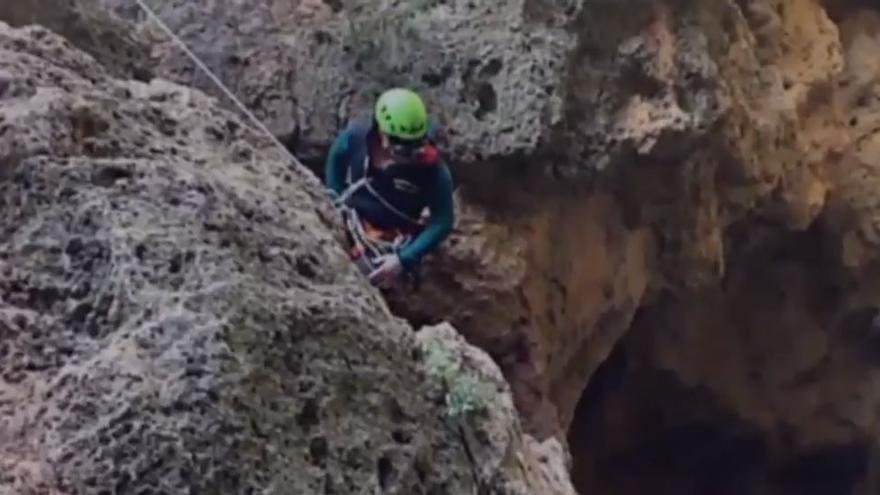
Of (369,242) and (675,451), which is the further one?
(675,451)

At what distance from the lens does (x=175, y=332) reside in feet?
5.98

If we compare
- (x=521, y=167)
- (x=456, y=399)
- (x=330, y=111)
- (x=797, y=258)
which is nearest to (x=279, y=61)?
(x=330, y=111)

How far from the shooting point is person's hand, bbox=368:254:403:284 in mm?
3135

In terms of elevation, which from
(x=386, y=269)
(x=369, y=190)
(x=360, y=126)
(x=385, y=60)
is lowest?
(x=386, y=269)

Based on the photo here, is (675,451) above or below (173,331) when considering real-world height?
below

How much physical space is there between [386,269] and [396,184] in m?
0.27

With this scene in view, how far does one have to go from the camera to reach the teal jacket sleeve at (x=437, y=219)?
10.8ft

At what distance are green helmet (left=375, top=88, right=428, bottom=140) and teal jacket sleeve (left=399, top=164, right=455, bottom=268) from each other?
14cm

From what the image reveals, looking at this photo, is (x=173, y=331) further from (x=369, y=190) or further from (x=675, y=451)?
(x=675, y=451)

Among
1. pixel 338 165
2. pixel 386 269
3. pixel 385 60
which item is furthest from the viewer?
pixel 385 60

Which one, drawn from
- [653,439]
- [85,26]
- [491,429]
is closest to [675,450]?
[653,439]

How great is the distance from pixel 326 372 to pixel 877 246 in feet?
12.2

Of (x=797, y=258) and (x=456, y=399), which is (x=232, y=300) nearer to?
(x=456, y=399)

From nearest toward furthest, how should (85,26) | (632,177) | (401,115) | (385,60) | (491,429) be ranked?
(491,429) → (85,26) → (401,115) → (385,60) → (632,177)
